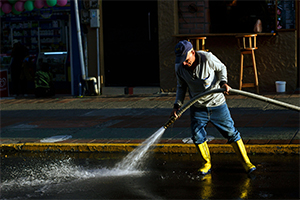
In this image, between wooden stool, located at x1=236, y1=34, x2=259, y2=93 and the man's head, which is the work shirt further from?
wooden stool, located at x1=236, y1=34, x2=259, y2=93

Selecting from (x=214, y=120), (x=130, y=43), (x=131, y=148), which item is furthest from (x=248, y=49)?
(x=214, y=120)

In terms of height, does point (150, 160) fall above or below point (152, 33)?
below

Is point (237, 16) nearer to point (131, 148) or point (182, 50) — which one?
point (131, 148)

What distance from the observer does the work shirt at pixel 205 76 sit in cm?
535

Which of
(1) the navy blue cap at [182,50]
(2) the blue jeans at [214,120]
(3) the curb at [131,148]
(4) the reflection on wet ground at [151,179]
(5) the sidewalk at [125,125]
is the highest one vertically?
(1) the navy blue cap at [182,50]

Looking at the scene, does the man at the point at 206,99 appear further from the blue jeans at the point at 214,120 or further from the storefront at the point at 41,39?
the storefront at the point at 41,39

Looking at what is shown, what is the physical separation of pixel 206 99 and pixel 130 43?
29.1 feet

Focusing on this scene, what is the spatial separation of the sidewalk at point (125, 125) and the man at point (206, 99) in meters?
1.04

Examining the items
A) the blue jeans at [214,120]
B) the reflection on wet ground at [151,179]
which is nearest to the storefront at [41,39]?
the reflection on wet ground at [151,179]

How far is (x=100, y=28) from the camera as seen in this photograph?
14.0 meters

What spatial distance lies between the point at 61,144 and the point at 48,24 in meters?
9.51

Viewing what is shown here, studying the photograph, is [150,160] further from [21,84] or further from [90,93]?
[21,84]

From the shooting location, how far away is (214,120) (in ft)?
18.1

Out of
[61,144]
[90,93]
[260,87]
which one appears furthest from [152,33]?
[61,144]
